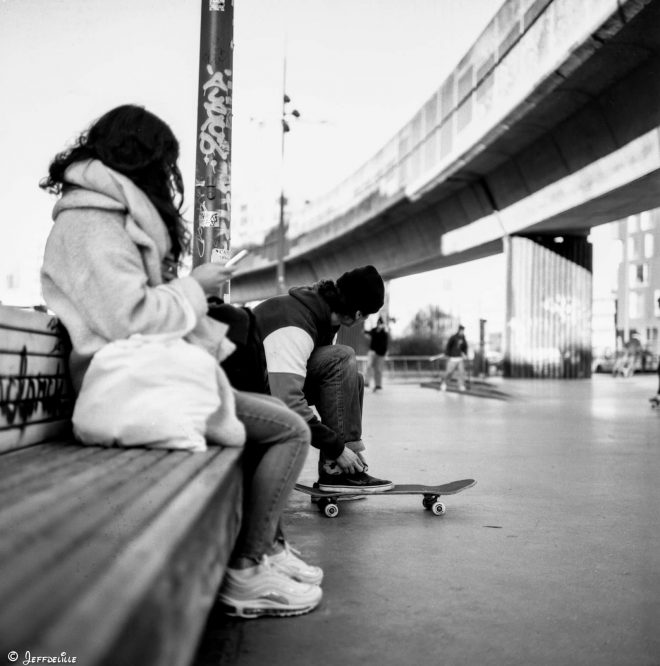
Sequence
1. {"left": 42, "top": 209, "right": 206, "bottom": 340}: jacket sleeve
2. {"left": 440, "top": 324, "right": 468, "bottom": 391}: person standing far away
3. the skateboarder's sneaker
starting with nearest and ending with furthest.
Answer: {"left": 42, "top": 209, "right": 206, "bottom": 340}: jacket sleeve
the skateboarder's sneaker
{"left": 440, "top": 324, "right": 468, "bottom": 391}: person standing far away

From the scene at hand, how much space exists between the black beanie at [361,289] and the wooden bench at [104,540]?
2.34m

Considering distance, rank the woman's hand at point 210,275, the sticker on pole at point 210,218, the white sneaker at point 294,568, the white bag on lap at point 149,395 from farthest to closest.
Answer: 1. the sticker on pole at point 210,218
2. the white sneaker at point 294,568
3. the woman's hand at point 210,275
4. the white bag on lap at point 149,395

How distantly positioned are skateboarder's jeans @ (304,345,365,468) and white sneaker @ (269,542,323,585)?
181cm

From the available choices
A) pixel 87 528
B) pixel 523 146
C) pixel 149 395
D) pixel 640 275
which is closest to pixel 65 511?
pixel 87 528

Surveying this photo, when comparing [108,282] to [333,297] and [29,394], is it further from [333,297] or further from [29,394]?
[333,297]

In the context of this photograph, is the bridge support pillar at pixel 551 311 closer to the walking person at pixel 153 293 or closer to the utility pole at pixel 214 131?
the utility pole at pixel 214 131

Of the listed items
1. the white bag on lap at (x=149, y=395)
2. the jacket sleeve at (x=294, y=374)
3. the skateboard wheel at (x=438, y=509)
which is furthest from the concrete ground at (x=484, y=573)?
the white bag on lap at (x=149, y=395)

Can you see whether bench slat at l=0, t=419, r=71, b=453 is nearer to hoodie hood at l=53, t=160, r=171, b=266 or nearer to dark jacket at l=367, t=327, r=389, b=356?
hoodie hood at l=53, t=160, r=171, b=266

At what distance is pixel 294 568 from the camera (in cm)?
312

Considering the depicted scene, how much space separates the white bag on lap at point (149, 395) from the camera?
2.46 metres

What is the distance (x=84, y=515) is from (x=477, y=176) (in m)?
25.7

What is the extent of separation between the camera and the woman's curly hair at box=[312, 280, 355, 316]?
484cm

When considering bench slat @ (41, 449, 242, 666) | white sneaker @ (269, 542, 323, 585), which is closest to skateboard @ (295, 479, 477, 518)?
white sneaker @ (269, 542, 323, 585)

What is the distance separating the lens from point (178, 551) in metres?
1.31
